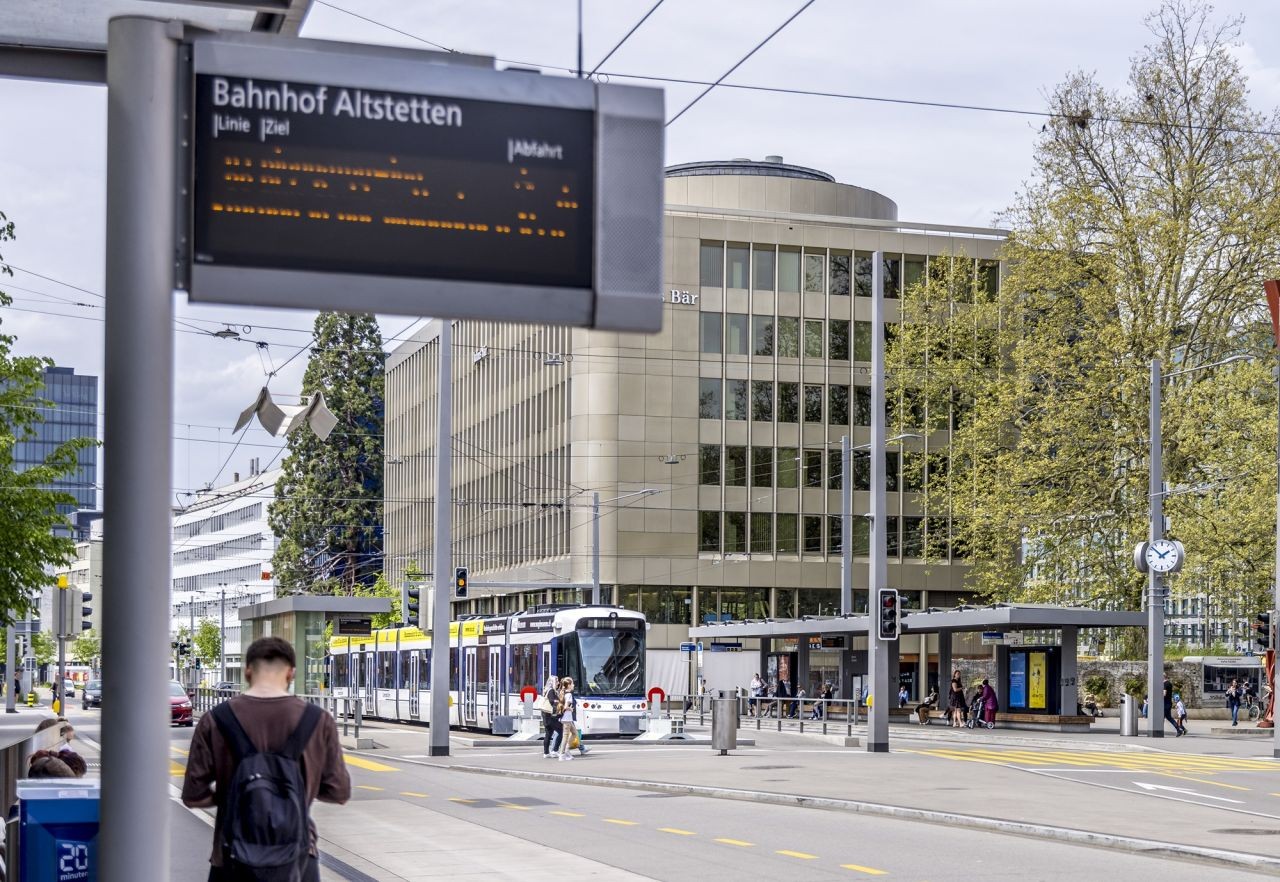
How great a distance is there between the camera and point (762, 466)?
74.2m

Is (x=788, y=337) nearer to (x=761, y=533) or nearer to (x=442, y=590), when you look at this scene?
(x=761, y=533)

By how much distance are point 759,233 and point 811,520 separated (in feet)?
39.8

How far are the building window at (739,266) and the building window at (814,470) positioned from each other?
298 inches

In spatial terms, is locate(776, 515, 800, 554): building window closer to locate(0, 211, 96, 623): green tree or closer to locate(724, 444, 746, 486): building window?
locate(724, 444, 746, 486): building window

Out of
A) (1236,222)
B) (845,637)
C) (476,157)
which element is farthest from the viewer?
(845,637)

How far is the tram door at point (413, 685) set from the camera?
5059cm

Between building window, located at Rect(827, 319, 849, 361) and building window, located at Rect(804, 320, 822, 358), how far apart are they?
1.51 ft

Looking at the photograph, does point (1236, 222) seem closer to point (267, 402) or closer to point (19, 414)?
point (19, 414)

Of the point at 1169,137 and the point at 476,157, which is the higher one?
Result: the point at 1169,137

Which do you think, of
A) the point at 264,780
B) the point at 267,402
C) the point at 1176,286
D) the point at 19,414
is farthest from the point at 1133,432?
the point at 264,780

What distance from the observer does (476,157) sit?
5824mm

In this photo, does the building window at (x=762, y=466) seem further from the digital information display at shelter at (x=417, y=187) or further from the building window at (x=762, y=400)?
the digital information display at shelter at (x=417, y=187)

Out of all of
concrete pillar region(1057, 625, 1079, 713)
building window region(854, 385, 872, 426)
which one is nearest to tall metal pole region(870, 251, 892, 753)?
concrete pillar region(1057, 625, 1079, 713)

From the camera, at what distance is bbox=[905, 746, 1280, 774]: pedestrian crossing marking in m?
29.9
